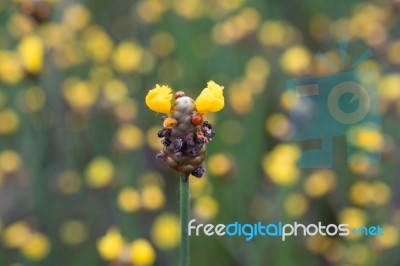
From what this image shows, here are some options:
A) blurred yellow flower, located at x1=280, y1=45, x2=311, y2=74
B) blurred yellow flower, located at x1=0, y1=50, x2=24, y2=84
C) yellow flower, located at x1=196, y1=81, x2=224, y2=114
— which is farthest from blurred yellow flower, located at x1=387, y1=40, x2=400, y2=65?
yellow flower, located at x1=196, y1=81, x2=224, y2=114

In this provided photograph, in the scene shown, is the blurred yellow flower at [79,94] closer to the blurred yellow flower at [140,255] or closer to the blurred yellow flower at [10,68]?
the blurred yellow flower at [10,68]

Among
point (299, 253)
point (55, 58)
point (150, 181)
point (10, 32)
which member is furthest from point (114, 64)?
point (299, 253)

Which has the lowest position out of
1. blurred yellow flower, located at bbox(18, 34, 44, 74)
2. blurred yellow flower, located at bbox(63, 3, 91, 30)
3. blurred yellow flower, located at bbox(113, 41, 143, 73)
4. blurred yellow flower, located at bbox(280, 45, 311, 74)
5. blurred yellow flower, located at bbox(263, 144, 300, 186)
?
blurred yellow flower, located at bbox(263, 144, 300, 186)

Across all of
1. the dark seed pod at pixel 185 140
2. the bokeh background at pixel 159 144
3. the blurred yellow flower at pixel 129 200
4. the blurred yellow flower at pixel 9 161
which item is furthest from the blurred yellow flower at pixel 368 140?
the dark seed pod at pixel 185 140

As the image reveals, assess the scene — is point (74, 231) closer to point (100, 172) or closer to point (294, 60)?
point (100, 172)

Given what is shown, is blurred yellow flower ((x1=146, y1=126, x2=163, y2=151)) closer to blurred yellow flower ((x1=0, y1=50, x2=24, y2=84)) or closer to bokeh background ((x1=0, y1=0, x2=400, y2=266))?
bokeh background ((x1=0, y1=0, x2=400, y2=266))

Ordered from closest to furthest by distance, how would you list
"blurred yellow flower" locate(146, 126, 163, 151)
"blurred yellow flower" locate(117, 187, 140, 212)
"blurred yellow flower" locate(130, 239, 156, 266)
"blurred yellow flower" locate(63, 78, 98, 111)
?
"blurred yellow flower" locate(130, 239, 156, 266), "blurred yellow flower" locate(117, 187, 140, 212), "blurred yellow flower" locate(146, 126, 163, 151), "blurred yellow flower" locate(63, 78, 98, 111)

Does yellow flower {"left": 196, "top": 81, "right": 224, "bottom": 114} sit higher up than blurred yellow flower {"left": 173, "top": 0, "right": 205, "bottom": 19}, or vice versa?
blurred yellow flower {"left": 173, "top": 0, "right": 205, "bottom": 19}

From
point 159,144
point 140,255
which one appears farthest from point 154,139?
point 140,255

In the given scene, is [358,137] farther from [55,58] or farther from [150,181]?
[55,58]
